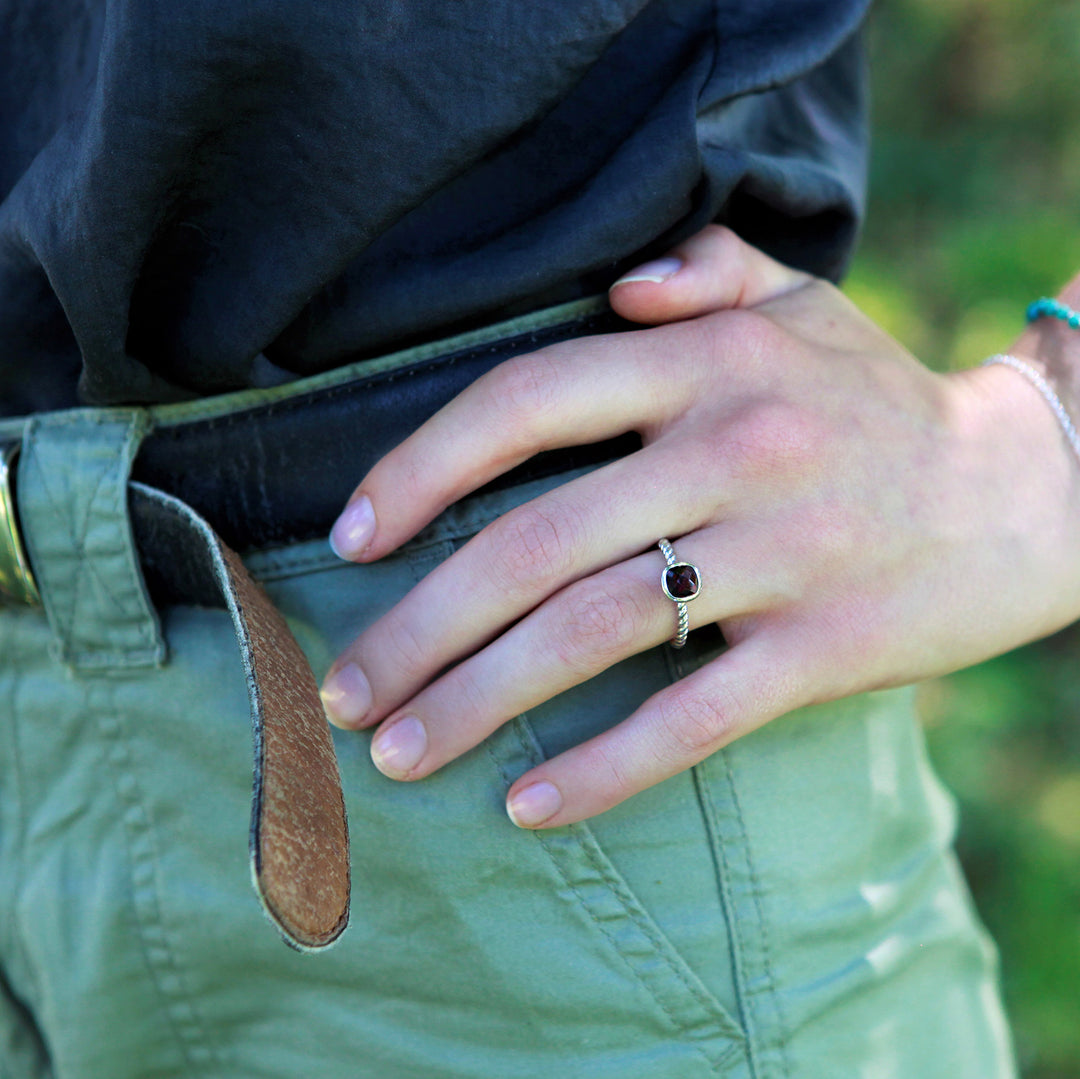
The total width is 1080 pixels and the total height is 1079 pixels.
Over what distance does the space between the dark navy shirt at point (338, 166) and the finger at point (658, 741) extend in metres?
0.33

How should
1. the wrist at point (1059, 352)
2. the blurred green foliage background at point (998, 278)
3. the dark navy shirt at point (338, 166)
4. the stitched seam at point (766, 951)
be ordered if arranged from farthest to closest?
the blurred green foliage background at point (998, 278) → the wrist at point (1059, 352) → the stitched seam at point (766, 951) → the dark navy shirt at point (338, 166)

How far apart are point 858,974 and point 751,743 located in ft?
0.68

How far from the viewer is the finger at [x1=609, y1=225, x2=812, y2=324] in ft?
2.79

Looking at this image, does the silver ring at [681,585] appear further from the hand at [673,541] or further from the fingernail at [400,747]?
the fingernail at [400,747]

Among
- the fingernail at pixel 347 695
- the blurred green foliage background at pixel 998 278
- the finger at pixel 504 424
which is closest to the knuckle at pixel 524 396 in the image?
the finger at pixel 504 424

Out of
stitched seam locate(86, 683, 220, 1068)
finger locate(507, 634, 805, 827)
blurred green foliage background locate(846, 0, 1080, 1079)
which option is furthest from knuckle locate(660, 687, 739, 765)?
blurred green foliage background locate(846, 0, 1080, 1079)

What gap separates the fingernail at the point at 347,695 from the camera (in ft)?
2.67

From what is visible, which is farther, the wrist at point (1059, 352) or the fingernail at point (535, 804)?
the wrist at point (1059, 352)

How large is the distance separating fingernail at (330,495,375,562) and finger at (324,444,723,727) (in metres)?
0.05

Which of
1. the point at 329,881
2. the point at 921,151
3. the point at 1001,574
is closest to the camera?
the point at 329,881

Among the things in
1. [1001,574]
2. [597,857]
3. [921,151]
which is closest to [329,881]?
[597,857]

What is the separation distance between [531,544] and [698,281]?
0.88ft

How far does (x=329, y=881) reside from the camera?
65 centimetres

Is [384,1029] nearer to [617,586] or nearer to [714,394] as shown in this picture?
[617,586]
